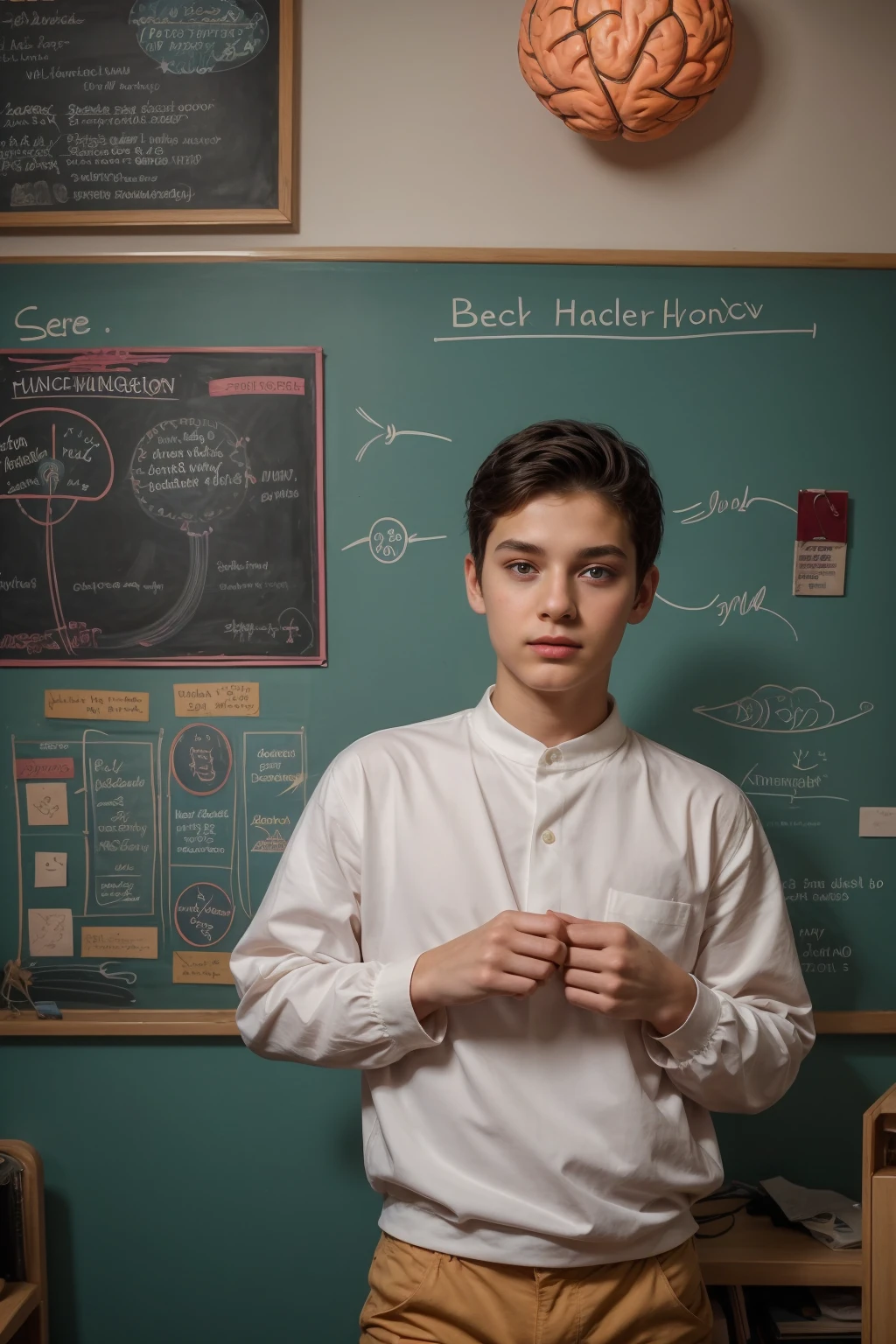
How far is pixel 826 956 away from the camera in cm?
197

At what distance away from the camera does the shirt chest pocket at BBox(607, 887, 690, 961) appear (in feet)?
4.29

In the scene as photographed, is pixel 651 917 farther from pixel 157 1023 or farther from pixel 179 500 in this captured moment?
Result: pixel 179 500

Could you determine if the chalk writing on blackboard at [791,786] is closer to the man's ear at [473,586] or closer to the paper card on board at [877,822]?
the paper card on board at [877,822]

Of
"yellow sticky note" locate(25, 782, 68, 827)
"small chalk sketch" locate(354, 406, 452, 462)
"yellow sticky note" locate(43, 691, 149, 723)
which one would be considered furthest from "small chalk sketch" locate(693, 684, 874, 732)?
"yellow sticky note" locate(25, 782, 68, 827)

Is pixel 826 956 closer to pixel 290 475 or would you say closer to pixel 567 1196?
pixel 567 1196

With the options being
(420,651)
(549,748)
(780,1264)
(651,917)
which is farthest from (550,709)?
(780,1264)

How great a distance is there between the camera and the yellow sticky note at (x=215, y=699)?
76.9 inches

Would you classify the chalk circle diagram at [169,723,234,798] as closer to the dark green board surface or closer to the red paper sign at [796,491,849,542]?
the dark green board surface

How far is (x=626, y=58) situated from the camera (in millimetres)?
1736

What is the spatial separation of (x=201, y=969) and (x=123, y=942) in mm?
163

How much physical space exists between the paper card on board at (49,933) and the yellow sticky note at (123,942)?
0.03 m

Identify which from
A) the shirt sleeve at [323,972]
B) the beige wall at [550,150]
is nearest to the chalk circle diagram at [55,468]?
the beige wall at [550,150]

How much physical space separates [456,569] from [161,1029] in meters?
1.06

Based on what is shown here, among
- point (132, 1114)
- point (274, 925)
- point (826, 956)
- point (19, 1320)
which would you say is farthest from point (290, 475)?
point (19, 1320)
